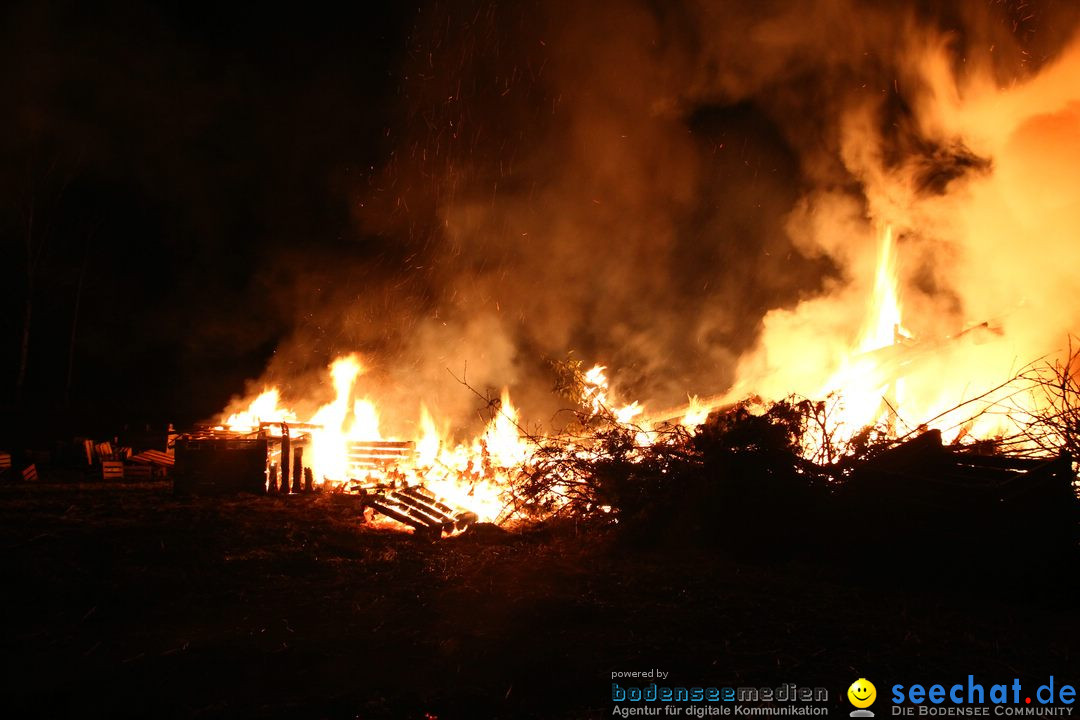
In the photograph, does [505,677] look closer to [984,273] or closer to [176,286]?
[984,273]

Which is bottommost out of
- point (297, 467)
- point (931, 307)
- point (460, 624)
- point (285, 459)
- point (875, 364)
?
point (460, 624)

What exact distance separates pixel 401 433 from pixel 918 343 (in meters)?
13.9

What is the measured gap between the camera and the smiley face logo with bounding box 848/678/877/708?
3.35 meters

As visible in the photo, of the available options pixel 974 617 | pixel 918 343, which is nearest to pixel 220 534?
pixel 974 617

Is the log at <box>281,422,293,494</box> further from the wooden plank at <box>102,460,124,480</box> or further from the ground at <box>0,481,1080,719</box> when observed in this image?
the wooden plank at <box>102,460,124,480</box>

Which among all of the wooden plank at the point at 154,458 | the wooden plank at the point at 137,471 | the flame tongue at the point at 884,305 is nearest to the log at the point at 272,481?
the wooden plank at the point at 154,458

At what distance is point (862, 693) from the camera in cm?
343

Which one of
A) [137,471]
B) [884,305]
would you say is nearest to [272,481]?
[137,471]

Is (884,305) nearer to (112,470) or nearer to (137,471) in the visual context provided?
(137,471)

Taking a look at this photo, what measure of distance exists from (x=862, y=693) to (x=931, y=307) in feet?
34.5

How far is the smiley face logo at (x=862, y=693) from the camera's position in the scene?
11.0 feet

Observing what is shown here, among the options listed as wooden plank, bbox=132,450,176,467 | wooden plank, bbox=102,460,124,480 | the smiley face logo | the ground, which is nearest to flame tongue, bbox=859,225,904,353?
the ground

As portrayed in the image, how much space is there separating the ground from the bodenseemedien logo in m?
0.06

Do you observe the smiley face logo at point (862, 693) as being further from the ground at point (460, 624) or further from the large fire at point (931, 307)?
the large fire at point (931, 307)
